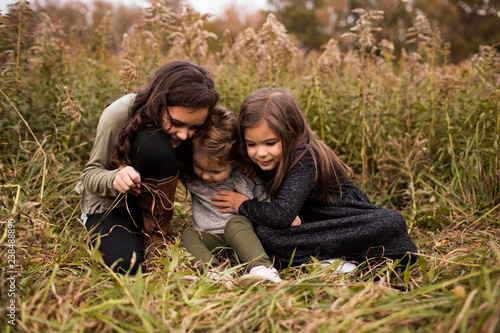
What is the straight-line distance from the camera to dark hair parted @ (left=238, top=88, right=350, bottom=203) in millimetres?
1932

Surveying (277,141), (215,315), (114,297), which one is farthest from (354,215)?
(114,297)

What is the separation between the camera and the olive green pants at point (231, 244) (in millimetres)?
1782

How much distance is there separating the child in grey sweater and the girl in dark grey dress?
3.7 inches

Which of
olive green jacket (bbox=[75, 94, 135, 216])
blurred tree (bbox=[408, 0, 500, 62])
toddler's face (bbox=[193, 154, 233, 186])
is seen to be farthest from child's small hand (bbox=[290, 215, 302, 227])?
blurred tree (bbox=[408, 0, 500, 62])

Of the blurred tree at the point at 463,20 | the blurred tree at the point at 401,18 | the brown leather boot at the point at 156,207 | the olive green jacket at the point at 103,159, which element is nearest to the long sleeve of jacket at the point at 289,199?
the brown leather boot at the point at 156,207

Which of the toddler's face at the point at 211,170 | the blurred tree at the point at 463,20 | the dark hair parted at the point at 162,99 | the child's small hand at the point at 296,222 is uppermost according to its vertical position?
the blurred tree at the point at 463,20

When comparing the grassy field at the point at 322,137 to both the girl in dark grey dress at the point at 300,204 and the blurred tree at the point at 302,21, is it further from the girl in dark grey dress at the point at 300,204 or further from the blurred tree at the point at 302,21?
the blurred tree at the point at 302,21

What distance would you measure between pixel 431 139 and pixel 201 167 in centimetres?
192

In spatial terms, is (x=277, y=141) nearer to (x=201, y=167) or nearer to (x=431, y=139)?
(x=201, y=167)

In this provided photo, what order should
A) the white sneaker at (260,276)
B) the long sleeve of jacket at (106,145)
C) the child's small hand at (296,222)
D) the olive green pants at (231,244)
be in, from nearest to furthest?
the white sneaker at (260,276) → the olive green pants at (231,244) → the long sleeve of jacket at (106,145) → the child's small hand at (296,222)

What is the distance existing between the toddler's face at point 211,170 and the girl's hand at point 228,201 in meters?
0.09

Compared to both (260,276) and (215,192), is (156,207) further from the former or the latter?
(260,276)

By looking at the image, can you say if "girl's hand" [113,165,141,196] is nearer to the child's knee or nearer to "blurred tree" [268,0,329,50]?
the child's knee

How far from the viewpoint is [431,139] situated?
285 cm
